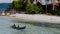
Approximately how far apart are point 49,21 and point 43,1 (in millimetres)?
8764

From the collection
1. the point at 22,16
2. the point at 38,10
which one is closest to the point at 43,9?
the point at 38,10

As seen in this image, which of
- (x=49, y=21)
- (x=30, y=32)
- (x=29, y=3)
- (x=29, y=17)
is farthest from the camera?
(x=29, y=3)

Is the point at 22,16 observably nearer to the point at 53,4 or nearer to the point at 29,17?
the point at 29,17

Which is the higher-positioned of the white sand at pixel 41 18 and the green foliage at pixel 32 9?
the green foliage at pixel 32 9

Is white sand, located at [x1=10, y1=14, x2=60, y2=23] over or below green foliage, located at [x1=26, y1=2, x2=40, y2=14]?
below

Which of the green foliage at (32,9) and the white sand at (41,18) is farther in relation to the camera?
the green foliage at (32,9)

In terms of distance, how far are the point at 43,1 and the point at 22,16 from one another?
19.4 ft

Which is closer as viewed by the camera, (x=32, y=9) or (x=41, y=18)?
(x=41, y=18)

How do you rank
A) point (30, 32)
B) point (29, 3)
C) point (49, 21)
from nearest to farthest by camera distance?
point (30, 32)
point (49, 21)
point (29, 3)

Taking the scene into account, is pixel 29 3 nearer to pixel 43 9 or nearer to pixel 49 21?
pixel 43 9

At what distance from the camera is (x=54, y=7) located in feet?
→ 148

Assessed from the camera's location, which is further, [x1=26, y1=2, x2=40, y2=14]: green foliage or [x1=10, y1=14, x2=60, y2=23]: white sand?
[x1=26, y1=2, x2=40, y2=14]: green foliage

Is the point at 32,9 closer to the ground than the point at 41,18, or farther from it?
farther from it

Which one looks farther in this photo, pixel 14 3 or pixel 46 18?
pixel 14 3
